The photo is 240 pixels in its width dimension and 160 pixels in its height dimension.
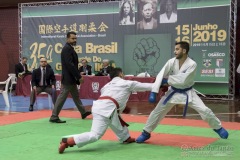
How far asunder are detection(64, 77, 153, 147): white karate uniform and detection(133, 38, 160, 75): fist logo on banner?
738 centimetres

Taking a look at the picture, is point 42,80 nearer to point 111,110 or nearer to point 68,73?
point 68,73

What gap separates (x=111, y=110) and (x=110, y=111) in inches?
0.9

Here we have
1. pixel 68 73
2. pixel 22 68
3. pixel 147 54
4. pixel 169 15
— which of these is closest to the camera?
pixel 68 73

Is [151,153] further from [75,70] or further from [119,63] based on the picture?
[119,63]

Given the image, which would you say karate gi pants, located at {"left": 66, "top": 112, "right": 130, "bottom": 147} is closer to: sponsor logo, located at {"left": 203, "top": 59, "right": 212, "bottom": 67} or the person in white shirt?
sponsor logo, located at {"left": 203, "top": 59, "right": 212, "bottom": 67}

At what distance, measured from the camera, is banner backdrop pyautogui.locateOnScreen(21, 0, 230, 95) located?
1128 cm

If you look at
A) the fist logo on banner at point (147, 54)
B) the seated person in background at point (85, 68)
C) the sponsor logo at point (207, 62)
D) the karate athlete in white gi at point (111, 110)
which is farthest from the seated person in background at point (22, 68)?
the karate athlete in white gi at point (111, 110)

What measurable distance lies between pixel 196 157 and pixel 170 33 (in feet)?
26.5

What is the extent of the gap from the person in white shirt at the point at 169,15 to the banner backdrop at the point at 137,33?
0.10 feet

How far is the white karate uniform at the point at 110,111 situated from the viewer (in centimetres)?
444

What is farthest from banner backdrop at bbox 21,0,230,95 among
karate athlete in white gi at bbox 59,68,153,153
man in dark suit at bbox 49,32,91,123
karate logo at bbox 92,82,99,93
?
karate athlete in white gi at bbox 59,68,153,153

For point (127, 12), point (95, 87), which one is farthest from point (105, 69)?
point (127, 12)

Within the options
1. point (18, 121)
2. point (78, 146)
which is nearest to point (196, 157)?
point (78, 146)

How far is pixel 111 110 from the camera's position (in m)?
4.63
